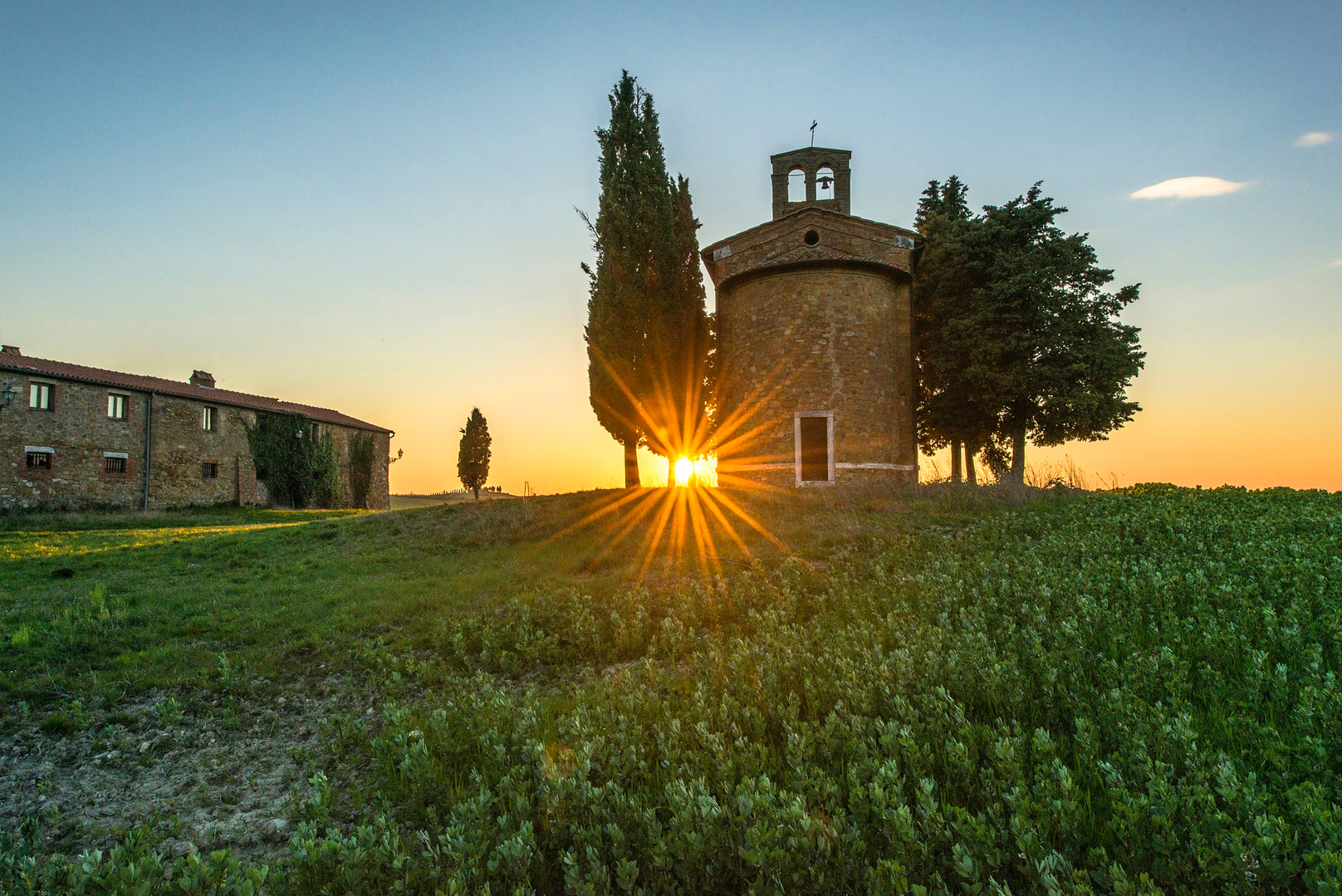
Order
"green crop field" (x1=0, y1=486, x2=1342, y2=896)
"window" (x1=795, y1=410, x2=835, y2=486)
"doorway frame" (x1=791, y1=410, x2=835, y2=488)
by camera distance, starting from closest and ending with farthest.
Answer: "green crop field" (x1=0, y1=486, x2=1342, y2=896), "doorway frame" (x1=791, y1=410, x2=835, y2=488), "window" (x1=795, y1=410, x2=835, y2=486)

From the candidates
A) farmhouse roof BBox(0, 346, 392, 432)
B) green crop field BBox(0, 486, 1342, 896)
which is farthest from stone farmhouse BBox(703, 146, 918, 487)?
farmhouse roof BBox(0, 346, 392, 432)

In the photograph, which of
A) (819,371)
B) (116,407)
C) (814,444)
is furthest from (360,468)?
(819,371)

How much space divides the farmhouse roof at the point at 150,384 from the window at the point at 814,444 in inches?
1270

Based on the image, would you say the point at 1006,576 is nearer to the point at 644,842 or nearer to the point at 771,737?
the point at 771,737

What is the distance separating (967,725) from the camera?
315 cm

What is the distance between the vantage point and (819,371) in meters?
20.5

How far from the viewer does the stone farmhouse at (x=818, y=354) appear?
20422 millimetres

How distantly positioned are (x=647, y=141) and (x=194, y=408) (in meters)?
30.1

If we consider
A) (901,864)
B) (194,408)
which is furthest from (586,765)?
(194,408)

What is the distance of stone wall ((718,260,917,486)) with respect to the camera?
2044 cm

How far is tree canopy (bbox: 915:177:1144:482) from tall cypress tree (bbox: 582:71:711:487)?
9884 millimetres

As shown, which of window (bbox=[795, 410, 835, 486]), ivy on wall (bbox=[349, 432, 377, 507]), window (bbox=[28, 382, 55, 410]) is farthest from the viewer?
ivy on wall (bbox=[349, 432, 377, 507])

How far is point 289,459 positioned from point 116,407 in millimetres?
8134

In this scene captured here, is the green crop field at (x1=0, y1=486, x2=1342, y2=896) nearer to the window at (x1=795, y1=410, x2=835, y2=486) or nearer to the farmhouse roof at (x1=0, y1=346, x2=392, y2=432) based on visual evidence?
the window at (x1=795, y1=410, x2=835, y2=486)
